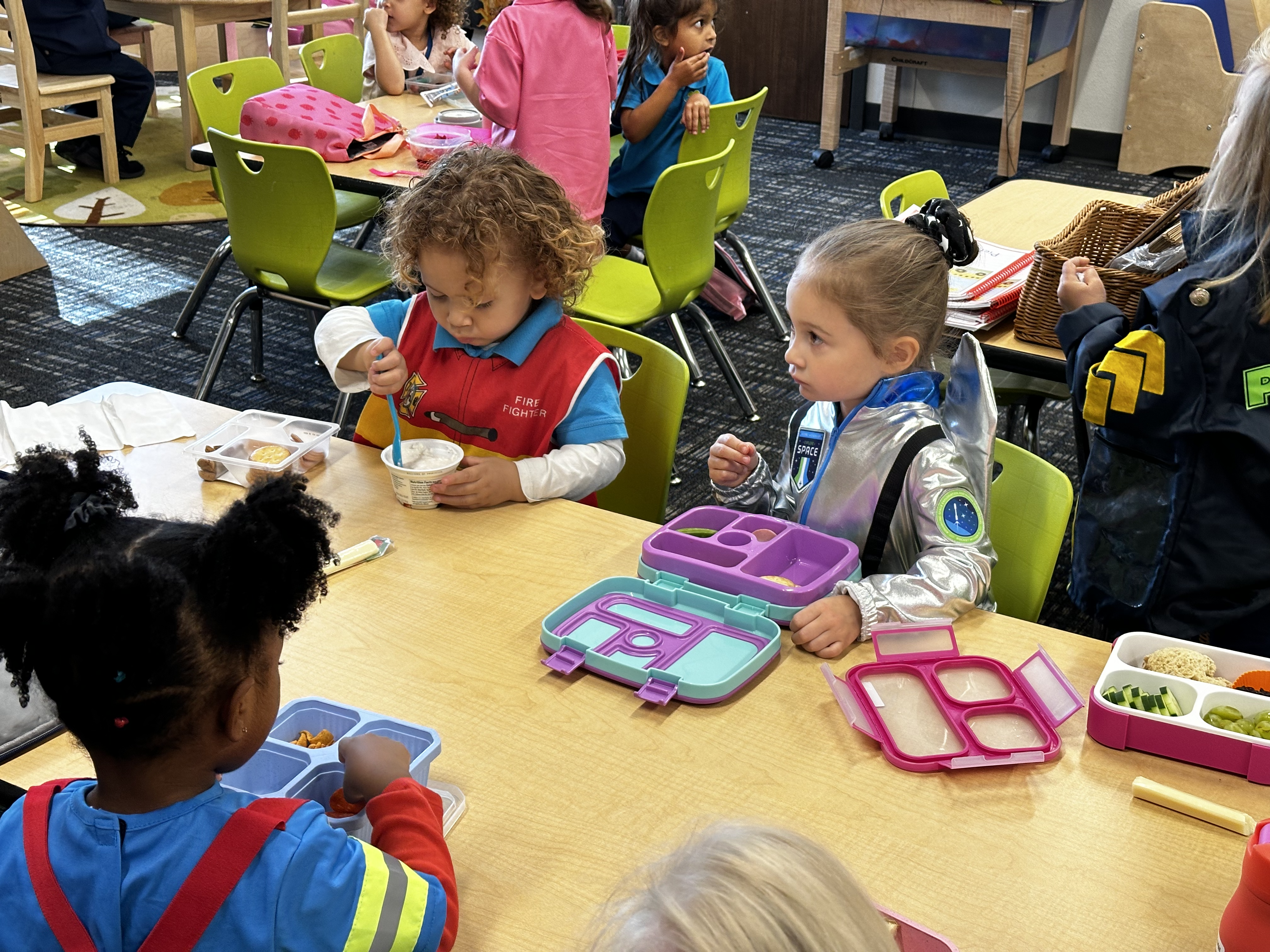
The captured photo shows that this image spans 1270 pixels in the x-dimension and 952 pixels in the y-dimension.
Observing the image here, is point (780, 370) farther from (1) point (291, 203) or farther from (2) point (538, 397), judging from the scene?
(2) point (538, 397)

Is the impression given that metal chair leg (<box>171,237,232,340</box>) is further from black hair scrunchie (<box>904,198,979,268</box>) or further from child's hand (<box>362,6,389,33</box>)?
black hair scrunchie (<box>904,198,979,268</box>)

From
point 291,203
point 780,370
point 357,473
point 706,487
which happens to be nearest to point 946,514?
point 357,473

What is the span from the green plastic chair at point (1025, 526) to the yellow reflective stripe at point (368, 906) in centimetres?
87

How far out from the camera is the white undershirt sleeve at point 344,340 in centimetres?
181

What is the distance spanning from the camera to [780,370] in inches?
147

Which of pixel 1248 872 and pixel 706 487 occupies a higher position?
pixel 1248 872

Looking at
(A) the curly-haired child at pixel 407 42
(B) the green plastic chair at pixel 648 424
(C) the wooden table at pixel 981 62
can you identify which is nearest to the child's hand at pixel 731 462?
(B) the green plastic chair at pixel 648 424

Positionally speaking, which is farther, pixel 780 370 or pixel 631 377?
pixel 780 370

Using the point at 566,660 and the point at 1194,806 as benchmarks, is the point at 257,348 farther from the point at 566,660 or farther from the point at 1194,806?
the point at 1194,806

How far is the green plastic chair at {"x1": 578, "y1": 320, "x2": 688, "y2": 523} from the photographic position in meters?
1.82

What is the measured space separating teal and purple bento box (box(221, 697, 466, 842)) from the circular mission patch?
65cm

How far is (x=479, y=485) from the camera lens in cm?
156

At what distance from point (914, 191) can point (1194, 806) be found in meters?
1.88

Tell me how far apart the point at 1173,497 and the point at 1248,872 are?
40.0 inches
